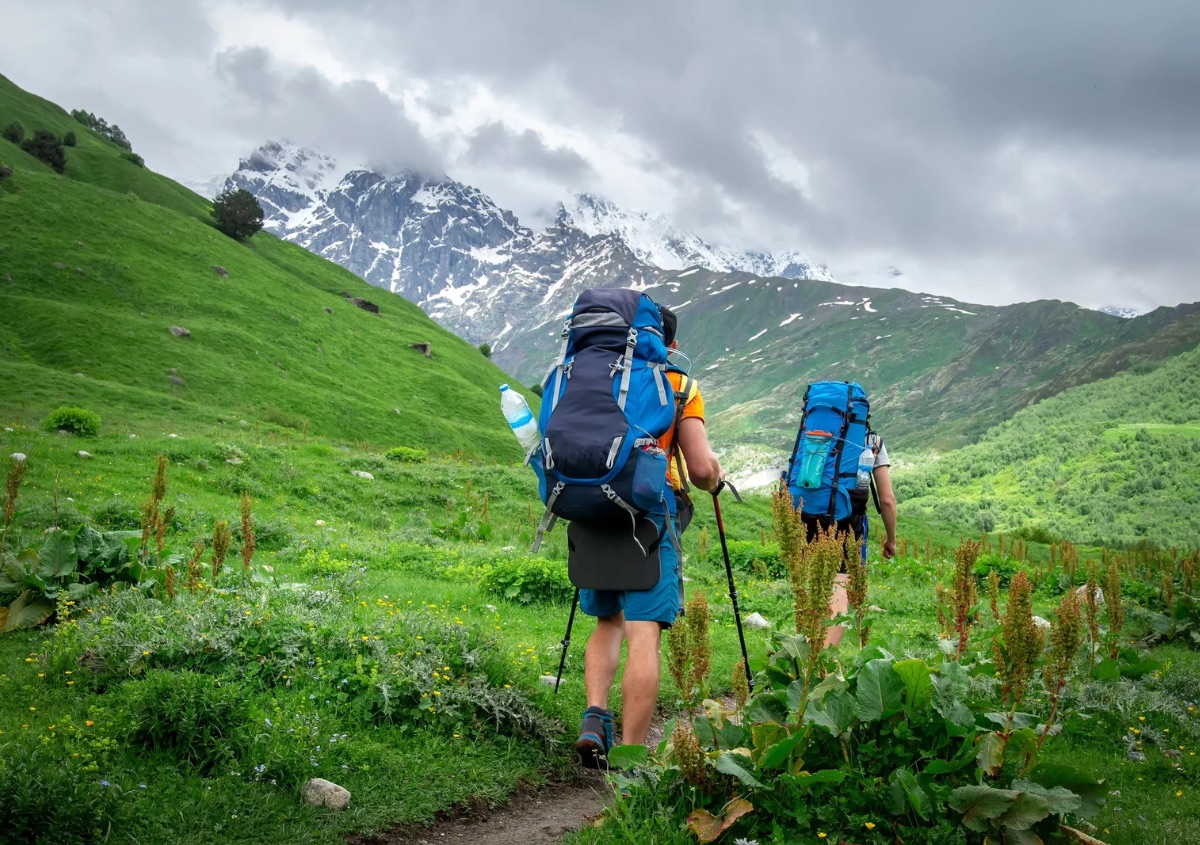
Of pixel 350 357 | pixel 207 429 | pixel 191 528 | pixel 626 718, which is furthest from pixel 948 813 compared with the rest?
pixel 350 357

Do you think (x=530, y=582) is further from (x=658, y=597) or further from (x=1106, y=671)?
(x=1106, y=671)

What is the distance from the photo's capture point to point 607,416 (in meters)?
4.70

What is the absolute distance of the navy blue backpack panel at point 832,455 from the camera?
7363mm

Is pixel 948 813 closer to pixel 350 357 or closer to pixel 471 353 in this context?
pixel 350 357

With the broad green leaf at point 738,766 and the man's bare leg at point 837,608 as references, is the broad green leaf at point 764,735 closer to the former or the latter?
the broad green leaf at point 738,766

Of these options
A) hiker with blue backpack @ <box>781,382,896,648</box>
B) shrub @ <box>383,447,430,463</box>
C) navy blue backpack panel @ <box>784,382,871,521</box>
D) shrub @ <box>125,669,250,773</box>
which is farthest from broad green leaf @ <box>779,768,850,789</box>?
shrub @ <box>383,447,430,463</box>

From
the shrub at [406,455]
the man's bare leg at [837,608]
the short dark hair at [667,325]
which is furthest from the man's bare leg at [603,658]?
the shrub at [406,455]

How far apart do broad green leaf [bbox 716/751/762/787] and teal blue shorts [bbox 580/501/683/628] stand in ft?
3.62

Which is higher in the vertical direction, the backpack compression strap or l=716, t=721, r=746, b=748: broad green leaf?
the backpack compression strap

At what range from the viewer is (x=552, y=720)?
5828mm

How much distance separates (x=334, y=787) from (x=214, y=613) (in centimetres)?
207

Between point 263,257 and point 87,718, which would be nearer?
point 87,718

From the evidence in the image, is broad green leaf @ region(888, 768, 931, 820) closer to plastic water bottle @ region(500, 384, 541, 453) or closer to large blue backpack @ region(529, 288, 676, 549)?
large blue backpack @ region(529, 288, 676, 549)

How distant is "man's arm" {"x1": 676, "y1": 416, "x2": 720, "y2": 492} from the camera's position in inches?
194
